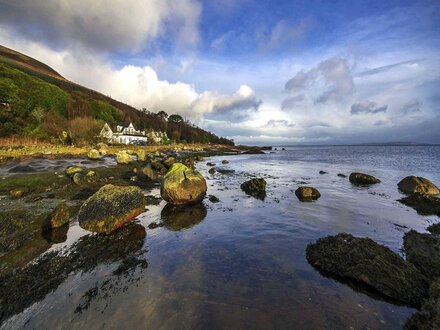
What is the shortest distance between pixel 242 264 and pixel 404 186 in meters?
19.8

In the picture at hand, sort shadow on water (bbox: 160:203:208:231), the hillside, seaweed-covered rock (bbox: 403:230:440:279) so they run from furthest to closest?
the hillside, shadow on water (bbox: 160:203:208:231), seaweed-covered rock (bbox: 403:230:440:279)

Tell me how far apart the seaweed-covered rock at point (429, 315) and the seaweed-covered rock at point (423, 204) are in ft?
35.0

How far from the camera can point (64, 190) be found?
1714 cm

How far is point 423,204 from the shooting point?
1523cm

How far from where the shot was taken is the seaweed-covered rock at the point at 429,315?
15.7 ft

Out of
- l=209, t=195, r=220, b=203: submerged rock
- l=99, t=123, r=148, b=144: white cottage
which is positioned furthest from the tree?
l=209, t=195, r=220, b=203: submerged rock

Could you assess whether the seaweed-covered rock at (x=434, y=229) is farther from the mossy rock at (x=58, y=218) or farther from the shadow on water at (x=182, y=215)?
the mossy rock at (x=58, y=218)

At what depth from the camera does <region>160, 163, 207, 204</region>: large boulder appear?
48.4ft

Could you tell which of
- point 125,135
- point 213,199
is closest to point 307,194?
point 213,199

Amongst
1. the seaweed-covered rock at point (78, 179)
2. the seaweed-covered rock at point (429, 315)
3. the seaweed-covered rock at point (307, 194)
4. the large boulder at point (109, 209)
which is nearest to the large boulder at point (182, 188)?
the large boulder at point (109, 209)

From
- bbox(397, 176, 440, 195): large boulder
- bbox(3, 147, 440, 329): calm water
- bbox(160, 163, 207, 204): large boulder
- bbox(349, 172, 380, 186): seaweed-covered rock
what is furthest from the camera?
bbox(349, 172, 380, 186): seaweed-covered rock

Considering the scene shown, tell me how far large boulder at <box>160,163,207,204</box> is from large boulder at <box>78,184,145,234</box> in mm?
2790

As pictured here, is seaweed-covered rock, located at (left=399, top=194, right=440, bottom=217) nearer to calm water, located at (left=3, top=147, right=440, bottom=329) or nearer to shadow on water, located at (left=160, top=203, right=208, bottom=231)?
calm water, located at (left=3, top=147, right=440, bottom=329)

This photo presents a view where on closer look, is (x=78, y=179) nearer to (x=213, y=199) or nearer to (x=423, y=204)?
(x=213, y=199)
